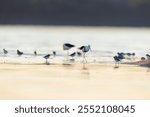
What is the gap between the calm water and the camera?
169 cm

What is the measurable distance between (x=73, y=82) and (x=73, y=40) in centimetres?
22

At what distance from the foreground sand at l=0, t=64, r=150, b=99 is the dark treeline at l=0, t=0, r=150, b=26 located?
23 cm

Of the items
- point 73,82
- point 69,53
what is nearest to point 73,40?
point 69,53

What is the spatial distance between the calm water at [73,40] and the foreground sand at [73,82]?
54mm

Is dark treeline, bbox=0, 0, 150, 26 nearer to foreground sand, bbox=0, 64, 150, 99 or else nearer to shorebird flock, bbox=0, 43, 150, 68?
shorebird flock, bbox=0, 43, 150, 68

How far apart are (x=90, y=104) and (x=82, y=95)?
2.4 inches

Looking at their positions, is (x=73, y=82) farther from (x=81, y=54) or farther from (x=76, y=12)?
(x=76, y=12)

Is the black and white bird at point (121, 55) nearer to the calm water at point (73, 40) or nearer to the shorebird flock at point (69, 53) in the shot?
the calm water at point (73, 40)

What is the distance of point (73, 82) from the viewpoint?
164cm

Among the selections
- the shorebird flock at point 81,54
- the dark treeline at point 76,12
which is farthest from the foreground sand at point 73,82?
the dark treeline at point 76,12

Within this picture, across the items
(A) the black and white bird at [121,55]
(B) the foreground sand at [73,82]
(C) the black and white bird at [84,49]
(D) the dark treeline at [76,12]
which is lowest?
(B) the foreground sand at [73,82]

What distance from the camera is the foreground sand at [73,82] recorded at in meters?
1.59

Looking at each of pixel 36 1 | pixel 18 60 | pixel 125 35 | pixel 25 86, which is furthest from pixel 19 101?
pixel 125 35

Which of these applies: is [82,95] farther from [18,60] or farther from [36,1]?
[36,1]
